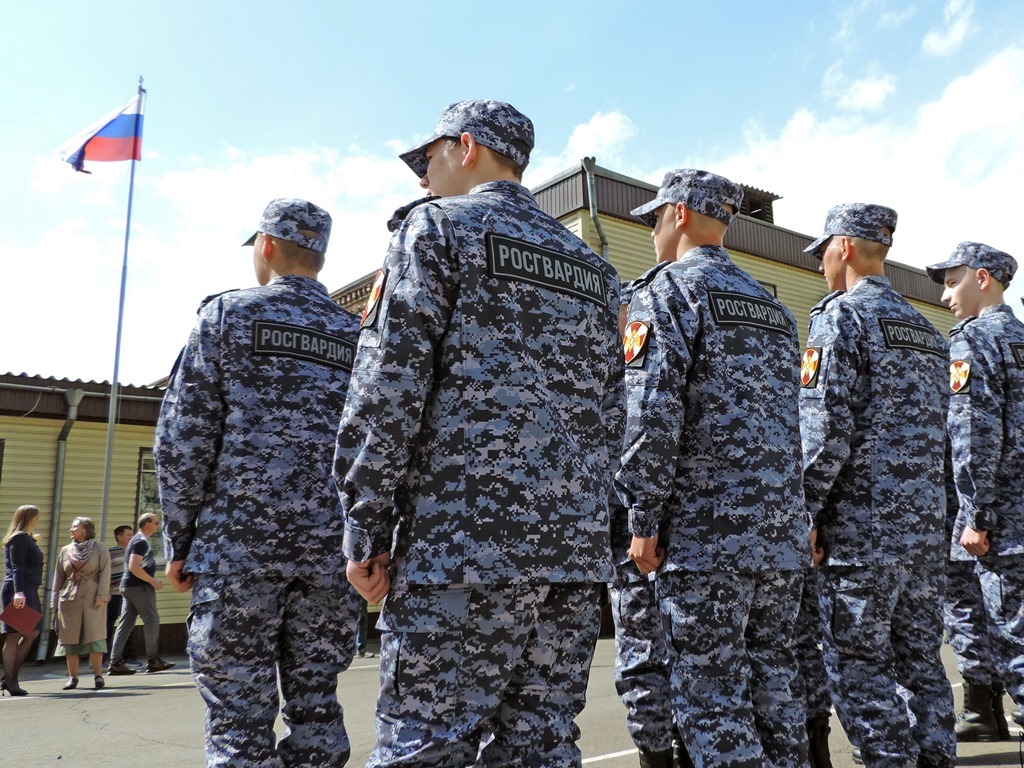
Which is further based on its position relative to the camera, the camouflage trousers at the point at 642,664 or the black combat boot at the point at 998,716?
Answer: the black combat boot at the point at 998,716

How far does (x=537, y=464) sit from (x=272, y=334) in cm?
147

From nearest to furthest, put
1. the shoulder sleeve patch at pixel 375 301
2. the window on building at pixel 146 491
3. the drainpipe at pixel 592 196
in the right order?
1. the shoulder sleeve patch at pixel 375 301
2. the window on building at pixel 146 491
3. the drainpipe at pixel 592 196

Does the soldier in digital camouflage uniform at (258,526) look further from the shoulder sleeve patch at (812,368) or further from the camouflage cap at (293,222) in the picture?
the shoulder sleeve patch at (812,368)

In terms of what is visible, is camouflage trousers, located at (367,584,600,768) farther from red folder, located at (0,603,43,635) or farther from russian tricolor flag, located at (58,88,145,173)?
russian tricolor flag, located at (58,88,145,173)

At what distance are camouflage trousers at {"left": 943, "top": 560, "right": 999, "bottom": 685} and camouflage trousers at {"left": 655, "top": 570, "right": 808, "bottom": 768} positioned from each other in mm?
2435

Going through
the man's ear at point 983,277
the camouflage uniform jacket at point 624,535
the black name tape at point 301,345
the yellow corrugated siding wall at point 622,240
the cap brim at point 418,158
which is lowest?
the camouflage uniform jacket at point 624,535

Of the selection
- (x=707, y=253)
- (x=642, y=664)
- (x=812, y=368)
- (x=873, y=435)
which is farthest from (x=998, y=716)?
(x=707, y=253)

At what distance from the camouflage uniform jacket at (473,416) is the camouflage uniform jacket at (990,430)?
9.97 ft

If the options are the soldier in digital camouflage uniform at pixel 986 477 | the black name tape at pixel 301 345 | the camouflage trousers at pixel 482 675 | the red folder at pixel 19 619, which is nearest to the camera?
the camouflage trousers at pixel 482 675

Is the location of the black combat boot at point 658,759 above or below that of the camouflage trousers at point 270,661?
below

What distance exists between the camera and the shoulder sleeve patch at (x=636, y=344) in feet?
10.5

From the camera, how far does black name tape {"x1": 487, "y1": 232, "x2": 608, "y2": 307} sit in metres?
2.20

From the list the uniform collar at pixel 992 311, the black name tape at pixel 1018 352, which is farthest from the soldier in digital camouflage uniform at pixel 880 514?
the uniform collar at pixel 992 311

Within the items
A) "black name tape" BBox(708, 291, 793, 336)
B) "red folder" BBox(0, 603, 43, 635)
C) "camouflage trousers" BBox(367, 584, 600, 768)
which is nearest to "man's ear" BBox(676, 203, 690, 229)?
"black name tape" BBox(708, 291, 793, 336)
